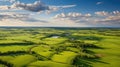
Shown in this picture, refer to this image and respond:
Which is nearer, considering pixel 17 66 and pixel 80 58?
pixel 17 66

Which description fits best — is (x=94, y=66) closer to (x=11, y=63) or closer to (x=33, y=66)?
(x=33, y=66)

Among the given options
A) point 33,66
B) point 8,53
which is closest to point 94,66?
point 33,66

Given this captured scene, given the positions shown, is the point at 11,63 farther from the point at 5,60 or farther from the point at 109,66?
the point at 109,66

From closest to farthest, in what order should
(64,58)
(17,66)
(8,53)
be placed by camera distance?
(17,66) < (64,58) < (8,53)

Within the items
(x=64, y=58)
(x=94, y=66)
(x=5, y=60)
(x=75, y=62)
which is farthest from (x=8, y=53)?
(x=94, y=66)

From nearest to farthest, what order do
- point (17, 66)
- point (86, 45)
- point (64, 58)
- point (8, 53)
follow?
point (17, 66)
point (64, 58)
point (8, 53)
point (86, 45)

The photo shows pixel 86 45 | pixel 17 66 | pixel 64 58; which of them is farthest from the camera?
pixel 86 45

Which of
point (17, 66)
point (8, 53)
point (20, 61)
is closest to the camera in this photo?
point (17, 66)

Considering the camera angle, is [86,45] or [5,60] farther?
[86,45]
